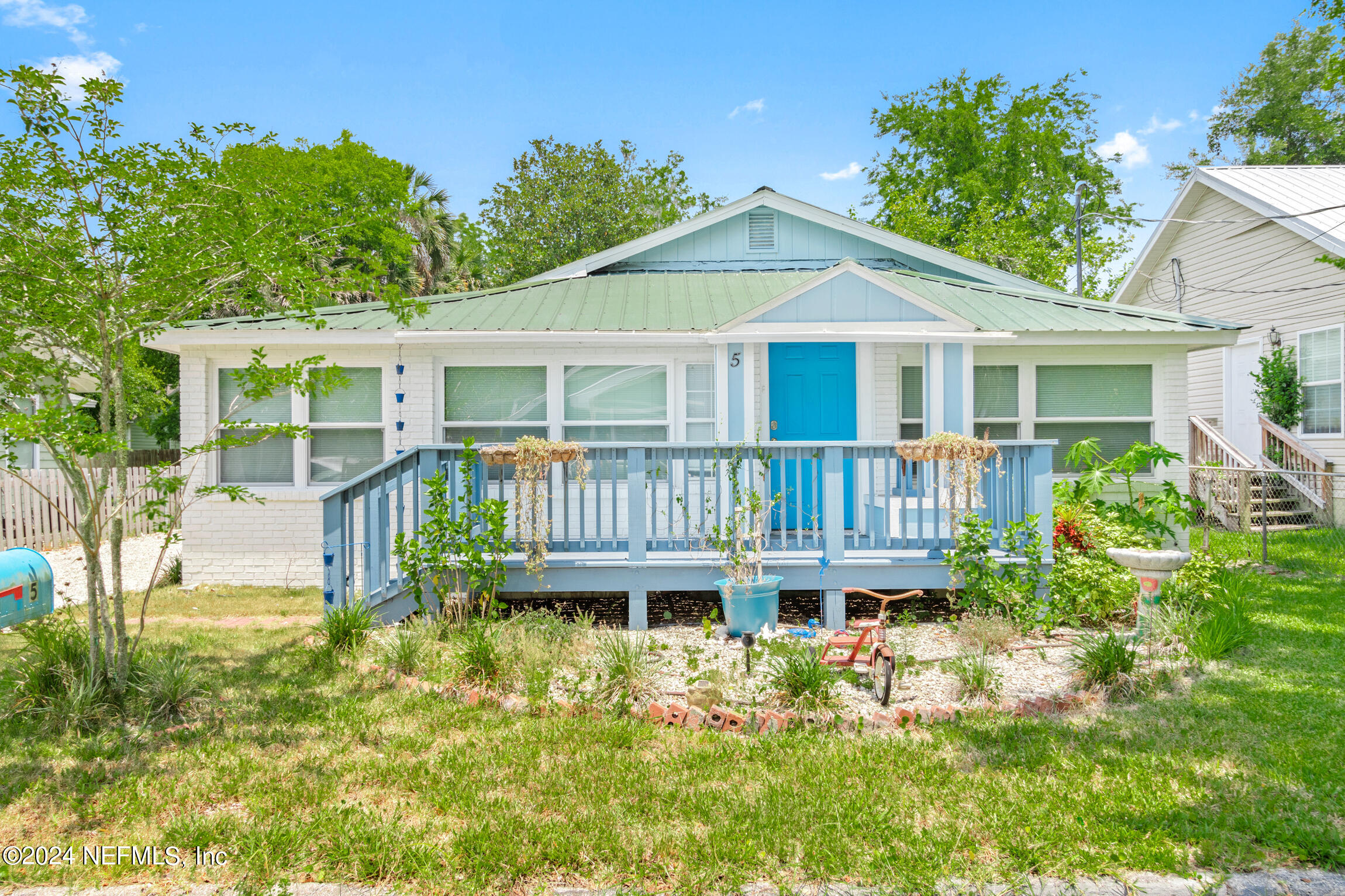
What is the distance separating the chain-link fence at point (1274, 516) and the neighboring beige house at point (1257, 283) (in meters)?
0.55

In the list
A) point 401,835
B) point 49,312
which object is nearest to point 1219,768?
point 401,835

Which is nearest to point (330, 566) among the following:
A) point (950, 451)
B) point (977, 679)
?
point (977, 679)

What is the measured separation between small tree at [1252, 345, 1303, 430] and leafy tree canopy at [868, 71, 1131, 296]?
50.1ft

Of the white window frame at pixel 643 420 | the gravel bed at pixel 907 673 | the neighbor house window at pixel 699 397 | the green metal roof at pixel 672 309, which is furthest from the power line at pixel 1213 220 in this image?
the gravel bed at pixel 907 673

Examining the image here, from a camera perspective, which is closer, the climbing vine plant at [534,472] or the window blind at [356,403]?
the climbing vine plant at [534,472]

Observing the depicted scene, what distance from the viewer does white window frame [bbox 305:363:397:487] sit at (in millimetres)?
8719

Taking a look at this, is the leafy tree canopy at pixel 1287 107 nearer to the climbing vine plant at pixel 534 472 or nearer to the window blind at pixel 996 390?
the window blind at pixel 996 390

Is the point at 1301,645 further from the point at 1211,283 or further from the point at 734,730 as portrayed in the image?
the point at 1211,283

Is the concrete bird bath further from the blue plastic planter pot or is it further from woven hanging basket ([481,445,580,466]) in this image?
woven hanging basket ([481,445,580,466])

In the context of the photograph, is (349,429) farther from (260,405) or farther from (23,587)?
(23,587)

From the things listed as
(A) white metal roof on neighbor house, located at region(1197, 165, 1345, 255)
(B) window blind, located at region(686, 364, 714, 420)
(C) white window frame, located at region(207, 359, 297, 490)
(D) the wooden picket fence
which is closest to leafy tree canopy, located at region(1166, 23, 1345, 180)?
(A) white metal roof on neighbor house, located at region(1197, 165, 1345, 255)

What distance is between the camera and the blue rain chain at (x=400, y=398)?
28.1ft

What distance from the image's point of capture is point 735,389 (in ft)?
25.8

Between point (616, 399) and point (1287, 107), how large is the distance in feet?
112
